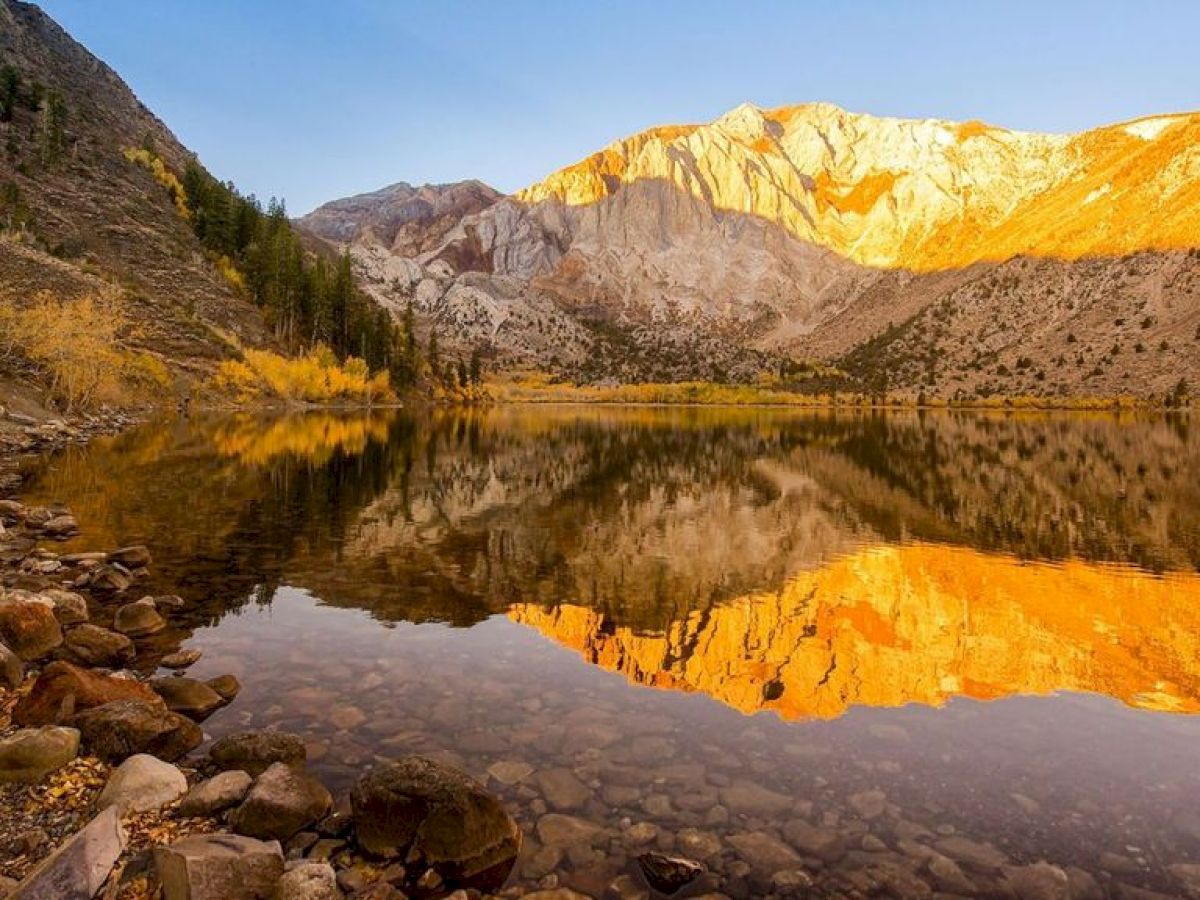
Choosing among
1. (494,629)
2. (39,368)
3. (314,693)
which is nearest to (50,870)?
(314,693)

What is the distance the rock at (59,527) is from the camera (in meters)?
22.2

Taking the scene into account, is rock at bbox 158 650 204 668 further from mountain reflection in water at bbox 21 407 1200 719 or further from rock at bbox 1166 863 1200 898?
rock at bbox 1166 863 1200 898

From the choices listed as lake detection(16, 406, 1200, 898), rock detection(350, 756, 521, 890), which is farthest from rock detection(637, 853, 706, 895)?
rock detection(350, 756, 521, 890)

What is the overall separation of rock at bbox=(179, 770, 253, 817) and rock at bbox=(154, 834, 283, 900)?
109 cm

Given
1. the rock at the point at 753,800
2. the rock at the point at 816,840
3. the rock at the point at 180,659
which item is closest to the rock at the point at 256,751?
the rock at the point at 180,659

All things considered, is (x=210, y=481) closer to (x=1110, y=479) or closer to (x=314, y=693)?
(x=314, y=693)

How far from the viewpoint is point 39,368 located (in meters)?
58.2

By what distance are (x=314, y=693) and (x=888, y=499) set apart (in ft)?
99.3

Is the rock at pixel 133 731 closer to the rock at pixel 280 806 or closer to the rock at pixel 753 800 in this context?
the rock at pixel 280 806

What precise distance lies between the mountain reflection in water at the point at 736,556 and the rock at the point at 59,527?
0.66 m

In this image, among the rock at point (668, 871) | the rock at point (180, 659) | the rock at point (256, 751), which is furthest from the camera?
the rock at point (180, 659)

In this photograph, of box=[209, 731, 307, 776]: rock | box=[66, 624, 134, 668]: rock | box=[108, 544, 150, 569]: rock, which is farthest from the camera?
box=[108, 544, 150, 569]: rock

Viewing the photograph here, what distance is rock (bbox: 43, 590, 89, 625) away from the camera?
14.1 m

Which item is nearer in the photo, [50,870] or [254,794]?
[50,870]
